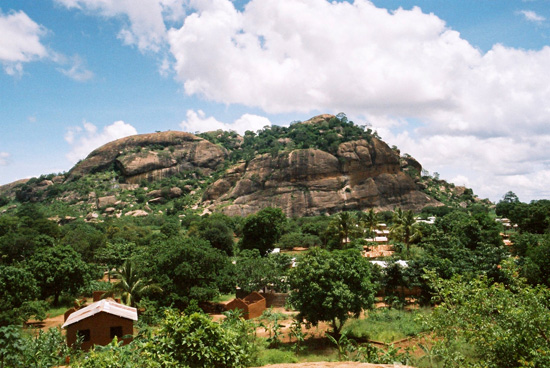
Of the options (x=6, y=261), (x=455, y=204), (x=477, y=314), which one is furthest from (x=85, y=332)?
Result: (x=455, y=204)

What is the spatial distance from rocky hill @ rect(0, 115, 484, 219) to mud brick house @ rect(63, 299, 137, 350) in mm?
56964

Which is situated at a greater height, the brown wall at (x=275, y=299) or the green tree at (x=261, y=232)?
the green tree at (x=261, y=232)

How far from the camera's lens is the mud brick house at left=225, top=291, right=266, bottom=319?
862 inches

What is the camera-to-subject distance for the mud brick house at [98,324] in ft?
51.3

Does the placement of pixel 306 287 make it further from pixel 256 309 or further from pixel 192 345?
pixel 192 345

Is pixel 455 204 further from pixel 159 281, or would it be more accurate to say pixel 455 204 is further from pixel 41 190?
pixel 41 190

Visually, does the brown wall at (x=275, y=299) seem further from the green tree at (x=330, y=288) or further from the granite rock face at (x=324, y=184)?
the granite rock face at (x=324, y=184)

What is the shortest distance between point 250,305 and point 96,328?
9.11 meters

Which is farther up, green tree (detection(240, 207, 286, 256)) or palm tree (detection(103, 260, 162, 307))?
green tree (detection(240, 207, 286, 256))

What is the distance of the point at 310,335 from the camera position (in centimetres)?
1827

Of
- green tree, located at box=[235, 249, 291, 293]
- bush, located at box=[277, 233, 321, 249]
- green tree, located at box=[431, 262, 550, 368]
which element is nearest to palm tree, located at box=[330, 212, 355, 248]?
bush, located at box=[277, 233, 321, 249]

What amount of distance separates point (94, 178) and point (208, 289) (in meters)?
86.2

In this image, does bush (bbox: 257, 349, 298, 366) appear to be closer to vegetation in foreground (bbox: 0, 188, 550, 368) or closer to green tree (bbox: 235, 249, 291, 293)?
vegetation in foreground (bbox: 0, 188, 550, 368)

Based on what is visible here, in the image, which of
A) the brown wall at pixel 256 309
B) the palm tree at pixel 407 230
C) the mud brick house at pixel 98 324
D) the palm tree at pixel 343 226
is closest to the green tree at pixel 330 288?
the brown wall at pixel 256 309
